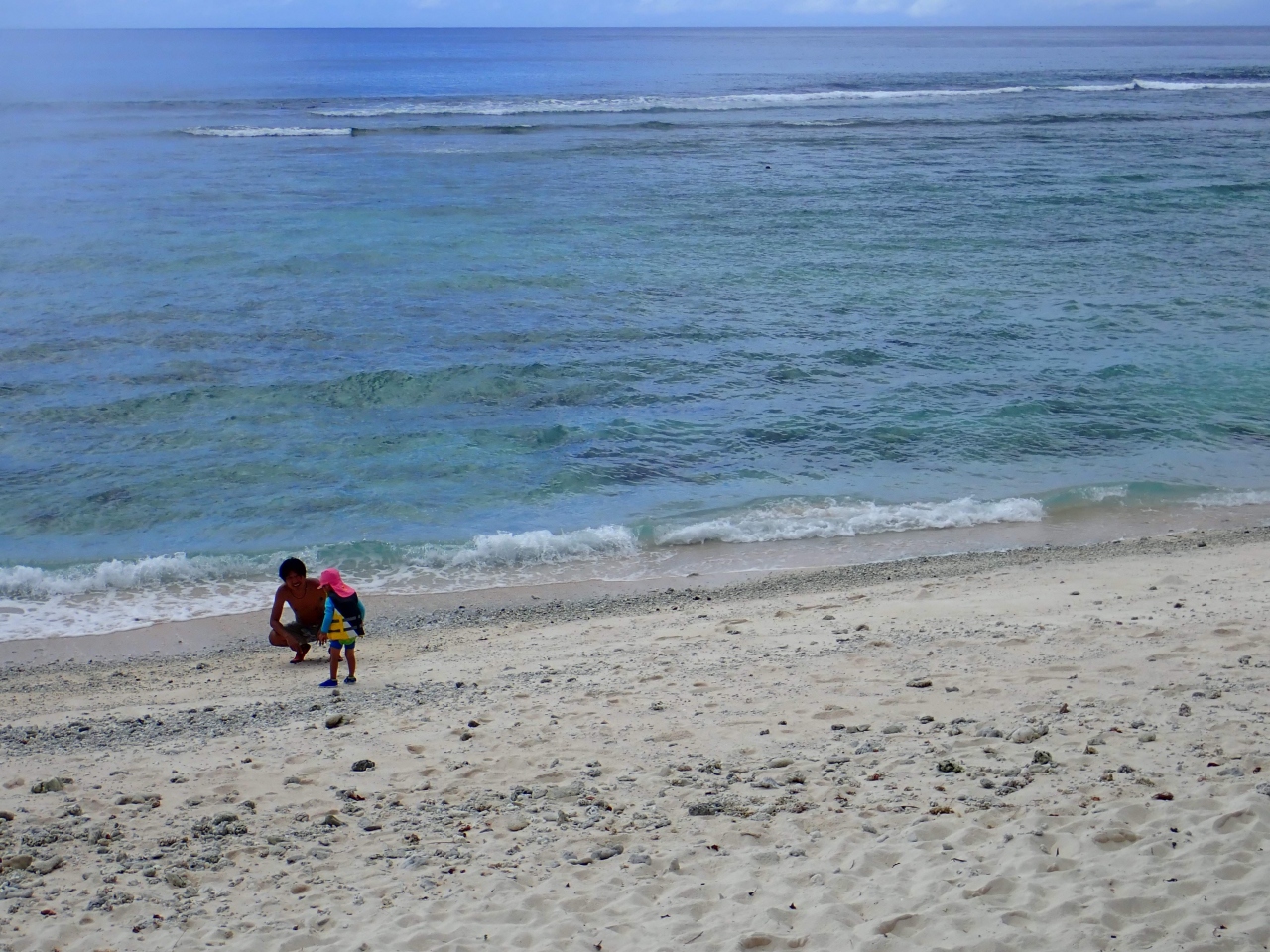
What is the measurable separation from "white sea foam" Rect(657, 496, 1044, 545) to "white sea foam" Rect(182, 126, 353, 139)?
4109 centimetres

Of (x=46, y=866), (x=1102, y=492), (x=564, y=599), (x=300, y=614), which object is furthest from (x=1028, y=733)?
(x=1102, y=492)

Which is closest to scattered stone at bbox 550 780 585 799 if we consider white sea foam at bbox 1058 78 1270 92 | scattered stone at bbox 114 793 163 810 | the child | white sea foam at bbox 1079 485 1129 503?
scattered stone at bbox 114 793 163 810

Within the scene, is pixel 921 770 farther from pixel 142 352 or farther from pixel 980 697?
pixel 142 352

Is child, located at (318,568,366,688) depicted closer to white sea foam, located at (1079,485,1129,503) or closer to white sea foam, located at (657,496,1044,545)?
white sea foam, located at (657,496,1044,545)

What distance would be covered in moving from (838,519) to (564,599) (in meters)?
3.75

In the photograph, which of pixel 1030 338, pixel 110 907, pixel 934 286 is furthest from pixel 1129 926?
pixel 934 286

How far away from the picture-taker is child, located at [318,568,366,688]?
829 centimetres

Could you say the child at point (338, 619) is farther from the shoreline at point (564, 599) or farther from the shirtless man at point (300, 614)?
the shoreline at point (564, 599)

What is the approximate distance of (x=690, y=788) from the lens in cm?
605

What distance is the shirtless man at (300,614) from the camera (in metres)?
9.12

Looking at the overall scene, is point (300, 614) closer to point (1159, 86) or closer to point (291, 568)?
→ point (291, 568)

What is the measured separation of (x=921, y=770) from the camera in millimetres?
6008

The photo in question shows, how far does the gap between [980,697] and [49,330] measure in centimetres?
1825

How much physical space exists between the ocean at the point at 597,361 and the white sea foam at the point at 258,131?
5.94 m
